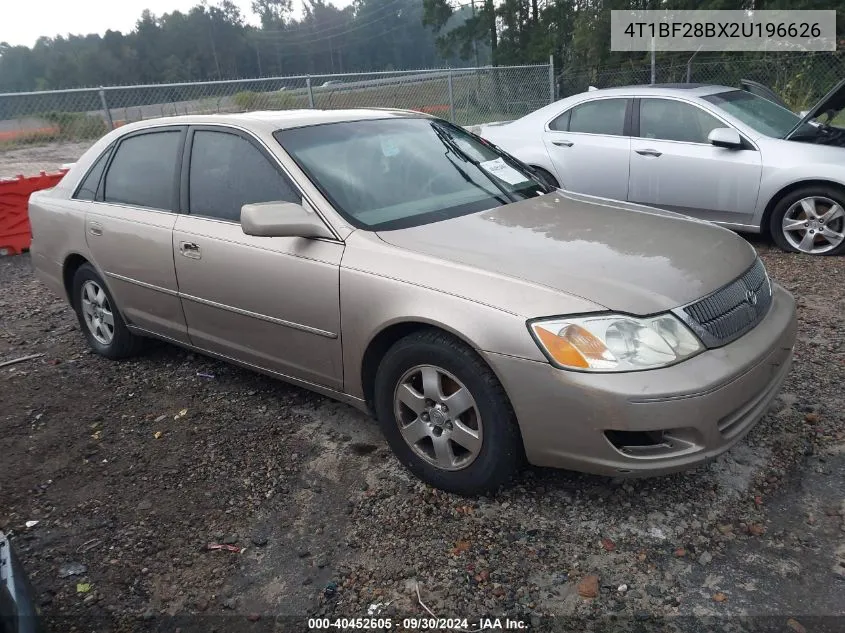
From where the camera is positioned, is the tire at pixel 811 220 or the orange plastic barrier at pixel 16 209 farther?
the orange plastic barrier at pixel 16 209

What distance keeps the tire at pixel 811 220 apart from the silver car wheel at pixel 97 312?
5.37 m

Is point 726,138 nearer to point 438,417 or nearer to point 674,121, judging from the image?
point 674,121

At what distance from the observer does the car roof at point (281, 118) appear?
364 cm

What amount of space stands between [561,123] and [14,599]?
6.44 m

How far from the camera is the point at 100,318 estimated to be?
4.79 metres

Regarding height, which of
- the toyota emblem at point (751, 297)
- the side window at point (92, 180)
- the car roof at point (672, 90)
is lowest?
the toyota emblem at point (751, 297)

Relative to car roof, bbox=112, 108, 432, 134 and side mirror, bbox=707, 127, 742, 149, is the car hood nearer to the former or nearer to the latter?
car roof, bbox=112, 108, 432, 134

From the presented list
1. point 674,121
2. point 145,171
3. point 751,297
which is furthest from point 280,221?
point 674,121

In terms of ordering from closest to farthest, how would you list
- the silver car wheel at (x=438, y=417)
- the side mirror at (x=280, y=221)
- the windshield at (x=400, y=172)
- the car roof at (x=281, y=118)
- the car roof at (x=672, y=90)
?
the silver car wheel at (x=438, y=417) < the side mirror at (x=280, y=221) < the windshield at (x=400, y=172) < the car roof at (x=281, y=118) < the car roof at (x=672, y=90)

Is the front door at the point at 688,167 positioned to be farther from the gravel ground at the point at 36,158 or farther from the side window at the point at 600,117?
the gravel ground at the point at 36,158

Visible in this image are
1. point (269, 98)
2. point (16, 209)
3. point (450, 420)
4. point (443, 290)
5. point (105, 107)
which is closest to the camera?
point (443, 290)

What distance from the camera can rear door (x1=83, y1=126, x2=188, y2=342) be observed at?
157 inches

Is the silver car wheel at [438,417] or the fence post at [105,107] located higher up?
the fence post at [105,107]

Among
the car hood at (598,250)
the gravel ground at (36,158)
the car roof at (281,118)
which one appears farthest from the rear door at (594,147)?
the gravel ground at (36,158)
